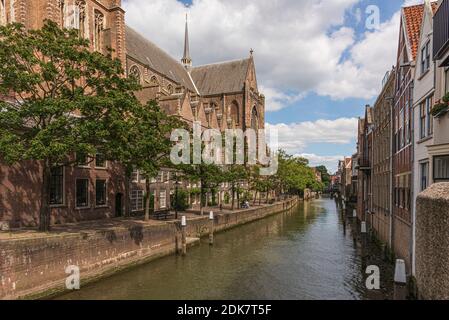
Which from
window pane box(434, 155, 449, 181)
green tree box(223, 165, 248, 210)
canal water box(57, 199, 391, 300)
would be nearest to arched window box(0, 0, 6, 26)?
canal water box(57, 199, 391, 300)

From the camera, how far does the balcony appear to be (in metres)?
10.2

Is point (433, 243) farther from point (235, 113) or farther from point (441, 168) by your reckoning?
point (235, 113)

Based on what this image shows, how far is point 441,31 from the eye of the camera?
1082cm

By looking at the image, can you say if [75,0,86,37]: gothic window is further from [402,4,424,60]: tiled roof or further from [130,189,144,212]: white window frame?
[402,4,424,60]: tiled roof

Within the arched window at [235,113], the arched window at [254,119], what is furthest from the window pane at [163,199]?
the arched window at [254,119]

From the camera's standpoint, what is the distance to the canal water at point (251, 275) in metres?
14.5

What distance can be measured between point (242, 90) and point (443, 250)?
2380 inches

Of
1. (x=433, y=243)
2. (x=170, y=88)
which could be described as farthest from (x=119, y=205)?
(x=170, y=88)

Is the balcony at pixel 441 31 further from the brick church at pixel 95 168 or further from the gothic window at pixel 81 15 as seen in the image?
the gothic window at pixel 81 15

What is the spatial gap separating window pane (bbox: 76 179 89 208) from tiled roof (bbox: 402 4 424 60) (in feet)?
79.0

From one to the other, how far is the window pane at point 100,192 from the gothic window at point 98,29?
1323cm

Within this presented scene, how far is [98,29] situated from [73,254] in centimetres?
2344

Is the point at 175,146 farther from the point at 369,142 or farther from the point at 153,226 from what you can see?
the point at 369,142

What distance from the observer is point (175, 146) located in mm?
25438
